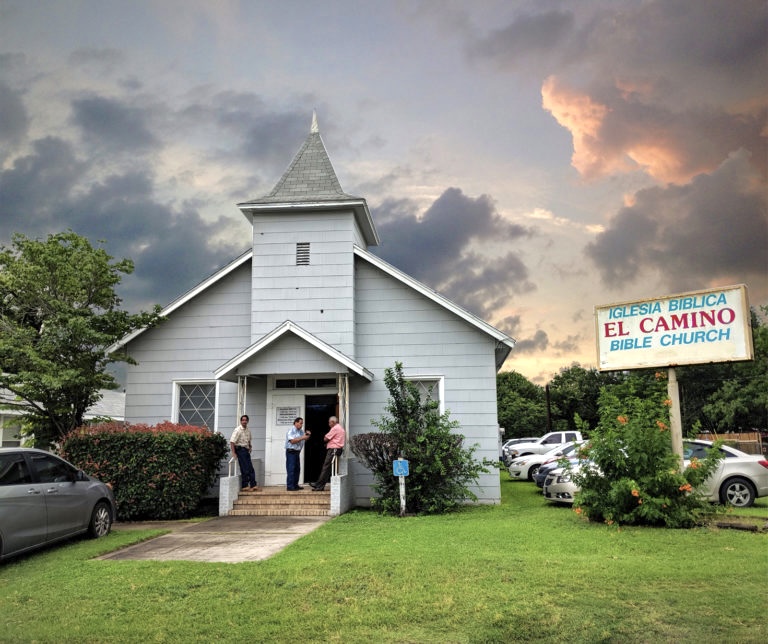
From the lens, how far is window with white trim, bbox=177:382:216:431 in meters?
16.6

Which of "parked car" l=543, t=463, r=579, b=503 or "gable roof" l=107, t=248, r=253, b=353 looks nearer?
"parked car" l=543, t=463, r=579, b=503

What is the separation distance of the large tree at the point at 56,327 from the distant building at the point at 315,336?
1277 mm

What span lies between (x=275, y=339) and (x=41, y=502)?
21.2ft

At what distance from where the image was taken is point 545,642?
530 centimetres

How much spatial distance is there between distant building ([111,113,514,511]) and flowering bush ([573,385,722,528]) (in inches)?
168

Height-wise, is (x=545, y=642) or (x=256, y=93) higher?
(x=256, y=93)

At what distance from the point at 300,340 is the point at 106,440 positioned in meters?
4.58

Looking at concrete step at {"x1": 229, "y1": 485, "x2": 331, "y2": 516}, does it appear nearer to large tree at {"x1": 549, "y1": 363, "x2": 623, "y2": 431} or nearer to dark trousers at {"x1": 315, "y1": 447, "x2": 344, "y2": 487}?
dark trousers at {"x1": 315, "y1": 447, "x2": 344, "y2": 487}

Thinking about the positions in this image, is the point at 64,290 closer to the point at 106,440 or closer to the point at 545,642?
the point at 106,440

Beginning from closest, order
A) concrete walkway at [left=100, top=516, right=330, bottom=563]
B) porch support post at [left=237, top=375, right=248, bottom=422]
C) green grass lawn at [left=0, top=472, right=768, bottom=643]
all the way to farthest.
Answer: green grass lawn at [left=0, top=472, right=768, bottom=643], concrete walkway at [left=100, top=516, right=330, bottom=563], porch support post at [left=237, top=375, right=248, bottom=422]

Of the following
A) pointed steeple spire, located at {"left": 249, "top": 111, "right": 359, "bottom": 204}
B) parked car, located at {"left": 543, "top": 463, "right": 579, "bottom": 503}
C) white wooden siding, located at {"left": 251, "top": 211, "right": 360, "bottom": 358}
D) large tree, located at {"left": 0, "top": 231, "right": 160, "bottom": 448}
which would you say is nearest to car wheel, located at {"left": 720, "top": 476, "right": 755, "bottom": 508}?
parked car, located at {"left": 543, "top": 463, "right": 579, "bottom": 503}

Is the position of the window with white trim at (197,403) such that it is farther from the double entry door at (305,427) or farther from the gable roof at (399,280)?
the gable roof at (399,280)

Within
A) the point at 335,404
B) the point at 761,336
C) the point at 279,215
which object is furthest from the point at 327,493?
the point at 761,336

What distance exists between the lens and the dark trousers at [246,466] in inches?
567
